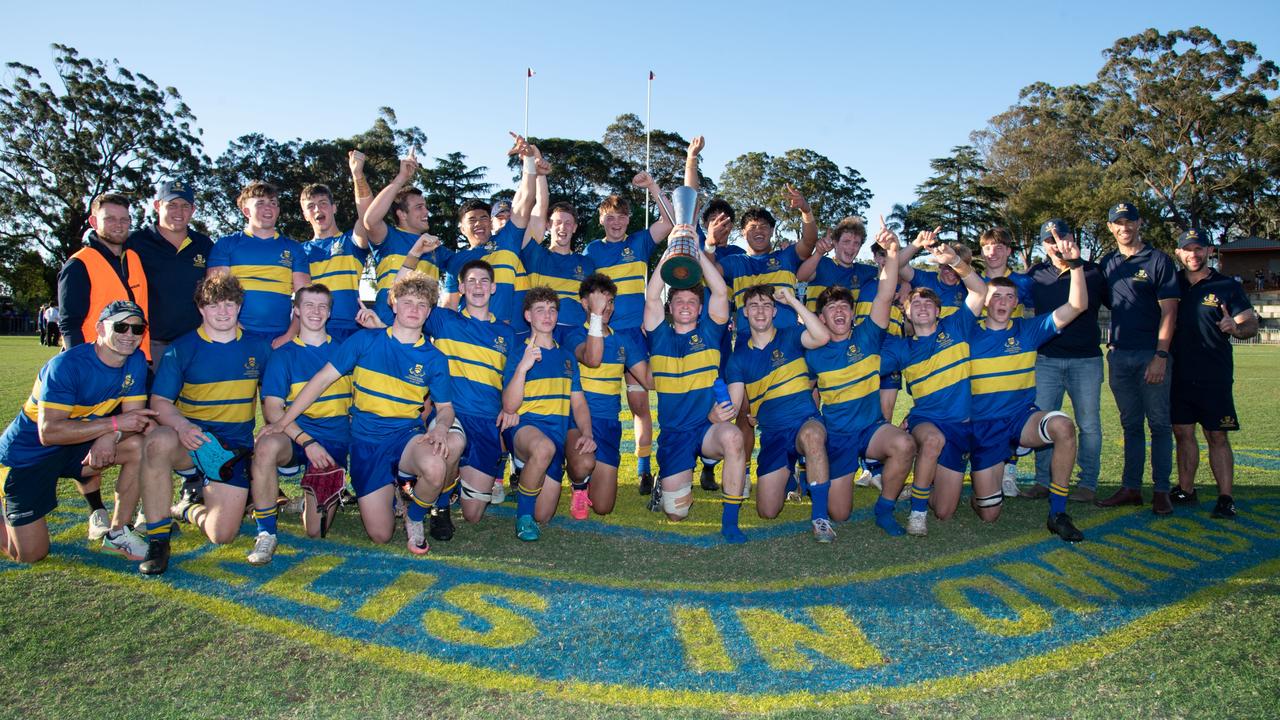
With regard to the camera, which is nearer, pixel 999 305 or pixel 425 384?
pixel 425 384

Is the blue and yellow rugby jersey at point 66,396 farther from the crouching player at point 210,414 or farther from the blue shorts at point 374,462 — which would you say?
the blue shorts at point 374,462

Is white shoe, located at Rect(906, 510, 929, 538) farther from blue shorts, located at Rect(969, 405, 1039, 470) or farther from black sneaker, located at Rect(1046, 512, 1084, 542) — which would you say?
black sneaker, located at Rect(1046, 512, 1084, 542)

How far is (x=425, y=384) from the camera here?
4.84m

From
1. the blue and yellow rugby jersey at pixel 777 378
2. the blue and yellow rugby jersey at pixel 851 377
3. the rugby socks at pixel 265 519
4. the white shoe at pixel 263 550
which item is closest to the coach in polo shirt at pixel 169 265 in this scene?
the rugby socks at pixel 265 519

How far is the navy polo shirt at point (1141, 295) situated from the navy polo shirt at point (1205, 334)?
20 centimetres

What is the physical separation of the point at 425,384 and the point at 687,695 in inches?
109

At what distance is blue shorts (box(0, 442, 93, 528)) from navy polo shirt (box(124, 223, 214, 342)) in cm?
124

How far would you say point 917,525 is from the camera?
485 cm

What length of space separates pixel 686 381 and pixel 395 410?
2.02 meters

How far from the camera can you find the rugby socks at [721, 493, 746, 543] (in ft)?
15.6

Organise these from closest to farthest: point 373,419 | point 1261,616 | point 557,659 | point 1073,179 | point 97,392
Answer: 1. point 557,659
2. point 1261,616
3. point 97,392
4. point 373,419
5. point 1073,179

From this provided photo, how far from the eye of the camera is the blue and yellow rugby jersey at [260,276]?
17.3 ft

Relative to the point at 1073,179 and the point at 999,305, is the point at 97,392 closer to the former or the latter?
the point at 999,305

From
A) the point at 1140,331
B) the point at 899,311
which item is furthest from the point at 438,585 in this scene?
the point at 1140,331
